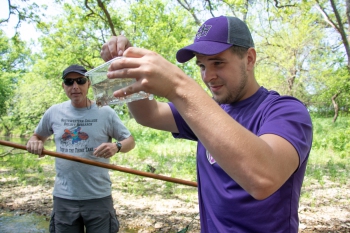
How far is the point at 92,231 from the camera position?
323cm

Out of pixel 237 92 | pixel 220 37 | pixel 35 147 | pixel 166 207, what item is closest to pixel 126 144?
Answer: pixel 35 147

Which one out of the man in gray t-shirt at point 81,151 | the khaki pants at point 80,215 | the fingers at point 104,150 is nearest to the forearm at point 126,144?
the man in gray t-shirt at point 81,151

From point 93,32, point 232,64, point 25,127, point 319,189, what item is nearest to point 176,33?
point 93,32

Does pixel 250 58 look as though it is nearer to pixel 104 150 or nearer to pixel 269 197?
pixel 269 197

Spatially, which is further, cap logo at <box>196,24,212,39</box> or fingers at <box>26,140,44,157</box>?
fingers at <box>26,140,44,157</box>

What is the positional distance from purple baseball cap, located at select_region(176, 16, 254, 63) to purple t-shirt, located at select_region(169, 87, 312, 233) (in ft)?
0.92

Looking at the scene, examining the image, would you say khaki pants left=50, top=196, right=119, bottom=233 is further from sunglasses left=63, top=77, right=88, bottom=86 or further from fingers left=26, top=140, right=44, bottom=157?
sunglasses left=63, top=77, right=88, bottom=86

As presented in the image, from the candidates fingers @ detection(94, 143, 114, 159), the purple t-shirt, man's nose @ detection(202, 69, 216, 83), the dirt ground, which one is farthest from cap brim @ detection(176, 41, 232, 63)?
the dirt ground

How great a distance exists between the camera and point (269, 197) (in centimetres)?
128

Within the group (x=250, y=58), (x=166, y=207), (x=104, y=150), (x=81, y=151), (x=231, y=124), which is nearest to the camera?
(x=231, y=124)

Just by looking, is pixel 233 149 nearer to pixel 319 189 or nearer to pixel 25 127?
pixel 319 189

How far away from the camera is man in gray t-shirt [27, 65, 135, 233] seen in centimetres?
323

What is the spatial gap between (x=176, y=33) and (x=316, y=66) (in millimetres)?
10254

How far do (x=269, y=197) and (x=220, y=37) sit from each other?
70 centimetres
